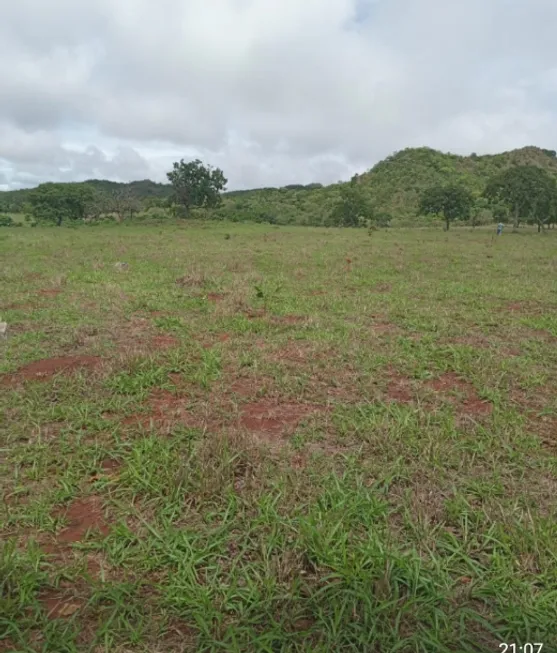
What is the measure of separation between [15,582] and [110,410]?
167 cm

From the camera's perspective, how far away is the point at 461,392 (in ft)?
12.4

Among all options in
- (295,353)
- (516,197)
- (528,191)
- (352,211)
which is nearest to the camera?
(295,353)

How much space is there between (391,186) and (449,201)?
1170 inches

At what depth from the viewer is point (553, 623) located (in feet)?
5.53

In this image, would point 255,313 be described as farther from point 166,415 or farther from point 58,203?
point 58,203

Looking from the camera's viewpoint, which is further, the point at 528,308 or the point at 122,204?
the point at 122,204

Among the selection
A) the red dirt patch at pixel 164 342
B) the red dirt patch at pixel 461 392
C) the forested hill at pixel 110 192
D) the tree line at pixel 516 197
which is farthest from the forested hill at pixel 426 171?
the red dirt patch at pixel 461 392

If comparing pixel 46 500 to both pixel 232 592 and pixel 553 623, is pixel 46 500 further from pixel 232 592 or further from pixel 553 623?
pixel 553 623

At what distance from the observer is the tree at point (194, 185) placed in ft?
127

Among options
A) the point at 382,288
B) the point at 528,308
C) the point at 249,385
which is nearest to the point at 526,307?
the point at 528,308

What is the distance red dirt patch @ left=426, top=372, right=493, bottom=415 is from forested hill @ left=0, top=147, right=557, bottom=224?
145 feet

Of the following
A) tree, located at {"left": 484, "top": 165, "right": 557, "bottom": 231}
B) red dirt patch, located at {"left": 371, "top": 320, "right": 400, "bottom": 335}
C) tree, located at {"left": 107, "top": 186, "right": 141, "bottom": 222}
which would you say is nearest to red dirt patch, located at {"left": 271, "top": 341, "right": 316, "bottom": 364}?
red dirt patch, located at {"left": 371, "top": 320, "right": 400, "bottom": 335}

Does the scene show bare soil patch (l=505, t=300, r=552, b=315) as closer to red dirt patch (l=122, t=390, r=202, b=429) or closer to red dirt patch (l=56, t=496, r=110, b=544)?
red dirt patch (l=122, t=390, r=202, b=429)

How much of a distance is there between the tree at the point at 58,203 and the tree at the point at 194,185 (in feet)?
27.3
